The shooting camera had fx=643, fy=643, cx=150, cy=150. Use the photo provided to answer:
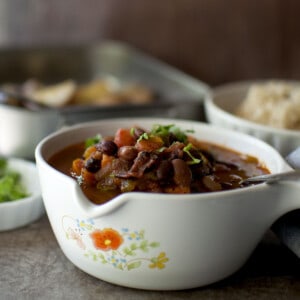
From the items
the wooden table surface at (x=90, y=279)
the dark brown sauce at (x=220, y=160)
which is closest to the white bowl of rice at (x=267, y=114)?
the dark brown sauce at (x=220, y=160)

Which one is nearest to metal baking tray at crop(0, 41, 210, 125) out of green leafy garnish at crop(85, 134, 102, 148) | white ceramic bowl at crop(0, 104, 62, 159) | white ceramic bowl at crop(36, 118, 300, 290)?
white ceramic bowl at crop(0, 104, 62, 159)

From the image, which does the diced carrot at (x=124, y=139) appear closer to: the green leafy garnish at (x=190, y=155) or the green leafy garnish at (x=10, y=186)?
the green leafy garnish at (x=190, y=155)

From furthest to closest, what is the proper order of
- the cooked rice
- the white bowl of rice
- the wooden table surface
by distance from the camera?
the cooked rice → the white bowl of rice → the wooden table surface

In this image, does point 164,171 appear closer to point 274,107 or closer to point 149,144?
point 149,144

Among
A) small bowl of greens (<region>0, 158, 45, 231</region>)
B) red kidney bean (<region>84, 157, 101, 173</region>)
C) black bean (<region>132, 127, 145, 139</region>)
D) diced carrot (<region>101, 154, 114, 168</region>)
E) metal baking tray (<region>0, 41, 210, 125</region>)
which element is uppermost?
black bean (<region>132, 127, 145, 139</region>)

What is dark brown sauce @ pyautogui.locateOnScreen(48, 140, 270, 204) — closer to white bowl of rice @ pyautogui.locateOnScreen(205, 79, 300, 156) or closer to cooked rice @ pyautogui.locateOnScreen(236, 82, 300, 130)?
white bowl of rice @ pyautogui.locateOnScreen(205, 79, 300, 156)

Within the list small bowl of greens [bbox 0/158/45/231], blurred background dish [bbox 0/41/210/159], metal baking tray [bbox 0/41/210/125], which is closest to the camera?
small bowl of greens [bbox 0/158/45/231]

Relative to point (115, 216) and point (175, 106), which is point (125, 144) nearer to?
point (115, 216)

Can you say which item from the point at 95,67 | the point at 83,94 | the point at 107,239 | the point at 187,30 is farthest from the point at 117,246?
the point at 187,30
